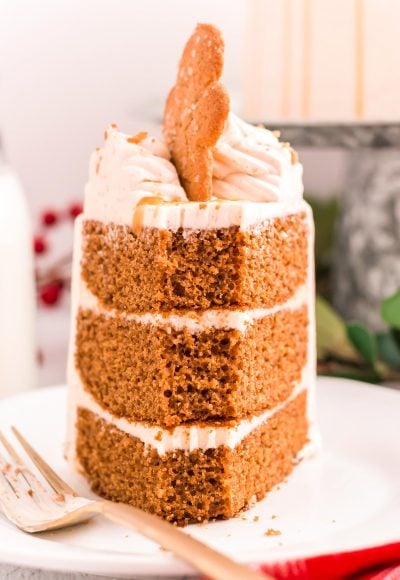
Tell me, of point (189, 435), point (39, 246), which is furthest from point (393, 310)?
point (39, 246)

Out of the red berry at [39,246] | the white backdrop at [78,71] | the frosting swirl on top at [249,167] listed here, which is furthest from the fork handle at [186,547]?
the white backdrop at [78,71]

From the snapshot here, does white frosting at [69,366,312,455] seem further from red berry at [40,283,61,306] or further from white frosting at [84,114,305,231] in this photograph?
red berry at [40,283,61,306]

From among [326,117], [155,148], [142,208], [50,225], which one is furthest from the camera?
[50,225]

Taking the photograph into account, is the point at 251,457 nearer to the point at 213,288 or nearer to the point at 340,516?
the point at 340,516

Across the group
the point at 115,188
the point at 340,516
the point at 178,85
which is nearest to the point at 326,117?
the point at 178,85

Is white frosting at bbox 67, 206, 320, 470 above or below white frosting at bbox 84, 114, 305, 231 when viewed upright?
below

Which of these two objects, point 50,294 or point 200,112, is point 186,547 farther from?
point 50,294

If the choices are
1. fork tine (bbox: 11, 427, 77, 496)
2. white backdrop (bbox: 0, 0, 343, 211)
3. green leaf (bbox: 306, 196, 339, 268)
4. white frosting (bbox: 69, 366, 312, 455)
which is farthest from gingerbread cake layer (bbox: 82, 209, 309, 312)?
white backdrop (bbox: 0, 0, 343, 211)
